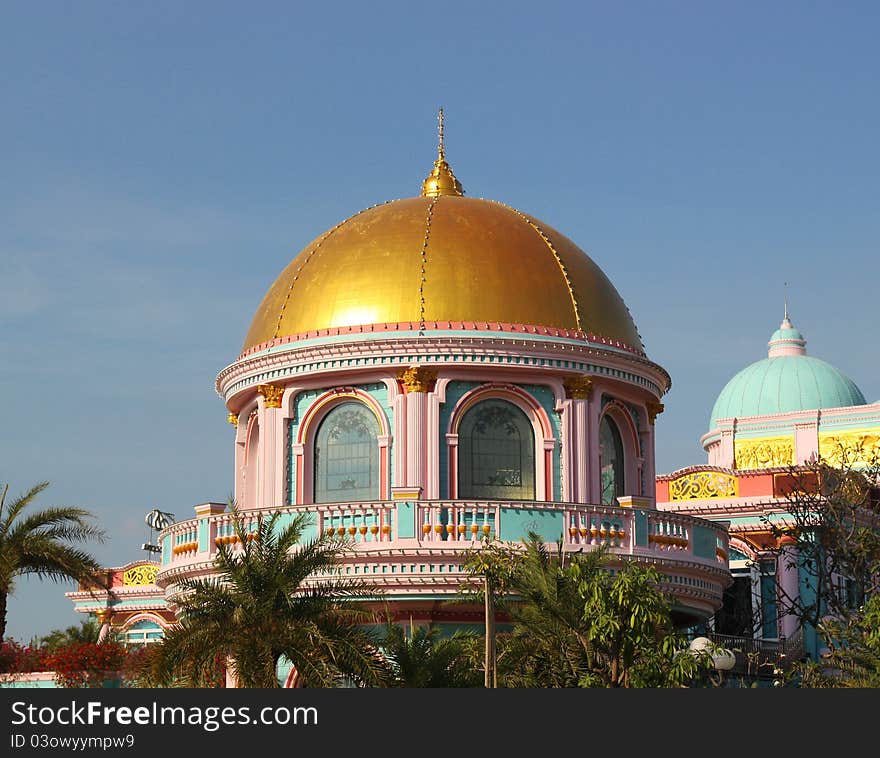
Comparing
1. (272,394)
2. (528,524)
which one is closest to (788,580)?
(528,524)

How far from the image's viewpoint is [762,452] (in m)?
52.5

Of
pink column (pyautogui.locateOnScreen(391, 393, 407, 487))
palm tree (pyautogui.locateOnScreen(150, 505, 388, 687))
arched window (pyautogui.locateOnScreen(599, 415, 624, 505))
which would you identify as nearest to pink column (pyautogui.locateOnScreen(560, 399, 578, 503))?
arched window (pyautogui.locateOnScreen(599, 415, 624, 505))

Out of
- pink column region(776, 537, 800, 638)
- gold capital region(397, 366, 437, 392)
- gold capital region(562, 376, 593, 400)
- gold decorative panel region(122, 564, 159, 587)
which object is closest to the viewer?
gold capital region(397, 366, 437, 392)

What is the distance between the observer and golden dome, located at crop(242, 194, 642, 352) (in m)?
31.7

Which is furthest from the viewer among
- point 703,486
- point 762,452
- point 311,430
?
point 762,452

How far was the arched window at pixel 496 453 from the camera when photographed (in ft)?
103

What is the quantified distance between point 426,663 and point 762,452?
30790mm

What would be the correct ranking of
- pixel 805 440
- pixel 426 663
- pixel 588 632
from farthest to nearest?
pixel 805 440 → pixel 588 632 → pixel 426 663

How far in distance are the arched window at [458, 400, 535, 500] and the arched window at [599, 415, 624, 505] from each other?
181 cm

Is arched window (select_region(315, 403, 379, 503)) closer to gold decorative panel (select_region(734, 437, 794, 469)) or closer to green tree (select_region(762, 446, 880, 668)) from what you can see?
green tree (select_region(762, 446, 880, 668))

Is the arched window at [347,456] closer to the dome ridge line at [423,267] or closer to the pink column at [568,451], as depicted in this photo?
the dome ridge line at [423,267]

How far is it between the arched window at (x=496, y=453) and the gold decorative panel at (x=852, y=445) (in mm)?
19107

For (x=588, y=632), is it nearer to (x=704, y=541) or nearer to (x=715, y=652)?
(x=715, y=652)

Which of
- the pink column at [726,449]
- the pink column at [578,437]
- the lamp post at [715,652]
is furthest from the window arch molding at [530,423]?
the pink column at [726,449]
